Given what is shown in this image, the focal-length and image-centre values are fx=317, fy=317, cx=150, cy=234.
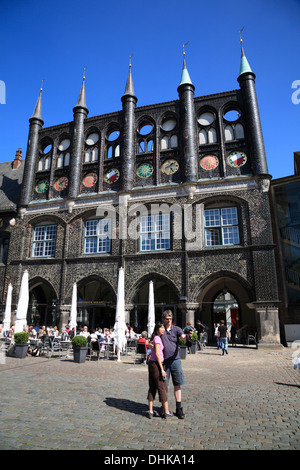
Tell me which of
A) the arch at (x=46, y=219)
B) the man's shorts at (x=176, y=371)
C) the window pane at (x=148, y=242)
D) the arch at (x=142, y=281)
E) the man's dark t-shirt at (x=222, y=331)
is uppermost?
the arch at (x=46, y=219)

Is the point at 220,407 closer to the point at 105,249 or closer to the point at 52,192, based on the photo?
the point at 105,249

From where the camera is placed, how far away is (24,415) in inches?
204

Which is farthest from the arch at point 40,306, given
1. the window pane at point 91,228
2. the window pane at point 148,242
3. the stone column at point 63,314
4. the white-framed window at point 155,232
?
the white-framed window at point 155,232

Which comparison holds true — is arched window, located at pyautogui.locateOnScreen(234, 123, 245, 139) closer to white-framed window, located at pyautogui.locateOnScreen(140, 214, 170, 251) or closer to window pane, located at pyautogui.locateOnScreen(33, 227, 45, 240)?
white-framed window, located at pyautogui.locateOnScreen(140, 214, 170, 251)

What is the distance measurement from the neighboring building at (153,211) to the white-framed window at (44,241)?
76 millimetres

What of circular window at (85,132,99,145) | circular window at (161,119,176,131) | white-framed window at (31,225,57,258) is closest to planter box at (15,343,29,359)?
white-framed window at (31,225,57,258)

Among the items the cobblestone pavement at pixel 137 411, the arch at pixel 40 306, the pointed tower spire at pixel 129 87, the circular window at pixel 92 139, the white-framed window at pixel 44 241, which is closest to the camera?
the cobblestone pavement at pixel 137 411

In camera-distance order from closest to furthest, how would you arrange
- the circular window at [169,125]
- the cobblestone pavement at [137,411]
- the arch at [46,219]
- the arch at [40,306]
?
the cobblestone pavement at [137,411], the circular window at [169,125], the arch at [46,219], the arch at [40,306]

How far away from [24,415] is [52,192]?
65.5ft

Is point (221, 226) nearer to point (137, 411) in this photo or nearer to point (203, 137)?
point (203, 137)

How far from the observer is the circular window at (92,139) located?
933 inches

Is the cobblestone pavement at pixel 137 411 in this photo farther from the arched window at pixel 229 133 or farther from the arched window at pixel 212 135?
the arched window at pixel 212 135

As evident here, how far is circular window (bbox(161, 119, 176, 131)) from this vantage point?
21.8 meters
